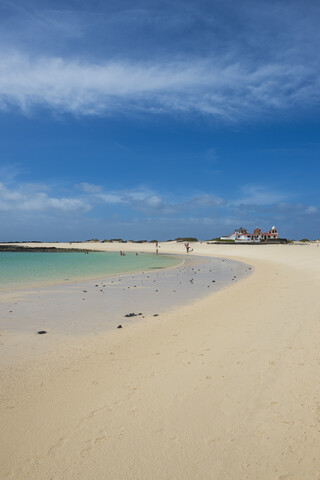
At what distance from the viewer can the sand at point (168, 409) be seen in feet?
12.8

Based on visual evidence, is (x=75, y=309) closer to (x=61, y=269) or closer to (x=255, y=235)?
(x=61, y=269)

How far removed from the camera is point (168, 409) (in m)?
5.05

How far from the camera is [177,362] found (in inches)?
277

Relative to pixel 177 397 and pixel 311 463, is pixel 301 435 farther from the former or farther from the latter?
pixel 177 397

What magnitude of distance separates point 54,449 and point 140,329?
239 inches

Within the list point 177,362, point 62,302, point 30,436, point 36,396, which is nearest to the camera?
point 30,436

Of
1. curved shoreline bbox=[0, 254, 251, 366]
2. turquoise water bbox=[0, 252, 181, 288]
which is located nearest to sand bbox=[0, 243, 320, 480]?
curved shoreline bbox=[0, 254, 251, 366]

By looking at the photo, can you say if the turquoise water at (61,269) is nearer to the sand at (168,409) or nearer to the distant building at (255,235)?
the sand at (168,409)

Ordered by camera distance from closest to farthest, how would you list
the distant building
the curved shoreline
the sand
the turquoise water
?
the sand < the curved shoreline < the turquoise water < the distant building

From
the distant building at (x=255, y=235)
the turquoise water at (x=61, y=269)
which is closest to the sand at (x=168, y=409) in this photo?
the turquoise water at (x=61, y=269)

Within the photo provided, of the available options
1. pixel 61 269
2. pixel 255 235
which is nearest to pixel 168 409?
pixel 61 269

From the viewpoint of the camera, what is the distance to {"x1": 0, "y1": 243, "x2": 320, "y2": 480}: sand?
3908 millimetres

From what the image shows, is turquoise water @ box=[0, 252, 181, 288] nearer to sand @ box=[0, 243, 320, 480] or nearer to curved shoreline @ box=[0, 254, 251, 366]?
curved shoreline @ box=[0, 254, 251, 366]

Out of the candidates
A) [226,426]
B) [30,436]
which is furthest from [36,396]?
[226,426]
